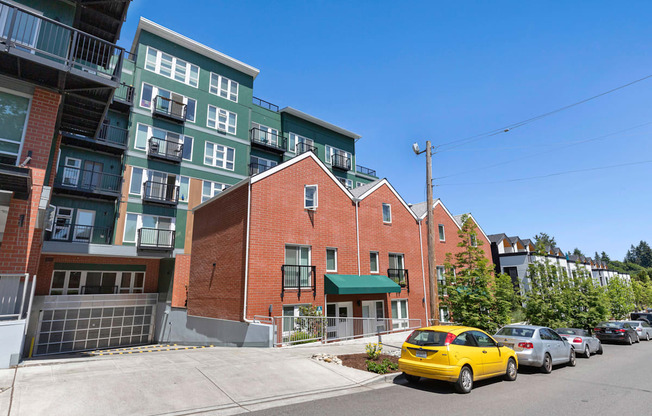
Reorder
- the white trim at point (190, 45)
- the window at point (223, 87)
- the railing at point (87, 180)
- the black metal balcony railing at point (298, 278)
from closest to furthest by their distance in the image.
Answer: the black metal balcony railing at point (298, 278) → the railing at point (87, 180) → the white trim at point (190, 45) → the window at point (223, 87)

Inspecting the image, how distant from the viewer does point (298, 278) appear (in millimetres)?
17188

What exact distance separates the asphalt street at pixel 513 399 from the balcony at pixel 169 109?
23.6m

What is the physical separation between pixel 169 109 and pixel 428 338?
24.7m

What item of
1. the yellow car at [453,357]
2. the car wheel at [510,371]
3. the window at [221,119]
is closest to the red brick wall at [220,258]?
the yellow car at [453,357]

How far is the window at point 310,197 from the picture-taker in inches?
741

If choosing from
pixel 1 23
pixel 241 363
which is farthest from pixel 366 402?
pixel 1 23

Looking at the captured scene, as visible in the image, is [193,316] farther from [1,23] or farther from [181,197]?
[1,23]

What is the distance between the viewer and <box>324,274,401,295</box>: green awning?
17.5 meters

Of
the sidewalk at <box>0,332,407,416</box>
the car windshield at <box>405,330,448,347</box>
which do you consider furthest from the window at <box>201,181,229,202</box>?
the car windshield at <box>405,330,448,347</box>

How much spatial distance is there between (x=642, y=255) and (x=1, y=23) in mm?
213093

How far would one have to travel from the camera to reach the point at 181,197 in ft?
82.6

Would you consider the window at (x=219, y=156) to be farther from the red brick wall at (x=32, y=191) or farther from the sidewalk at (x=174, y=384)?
the sidewalk at (x=174, y=384)

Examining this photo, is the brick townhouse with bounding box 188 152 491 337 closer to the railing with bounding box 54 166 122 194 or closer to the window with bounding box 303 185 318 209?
the window with bounding box 303 185 318 209

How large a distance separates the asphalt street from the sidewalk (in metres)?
0.82
